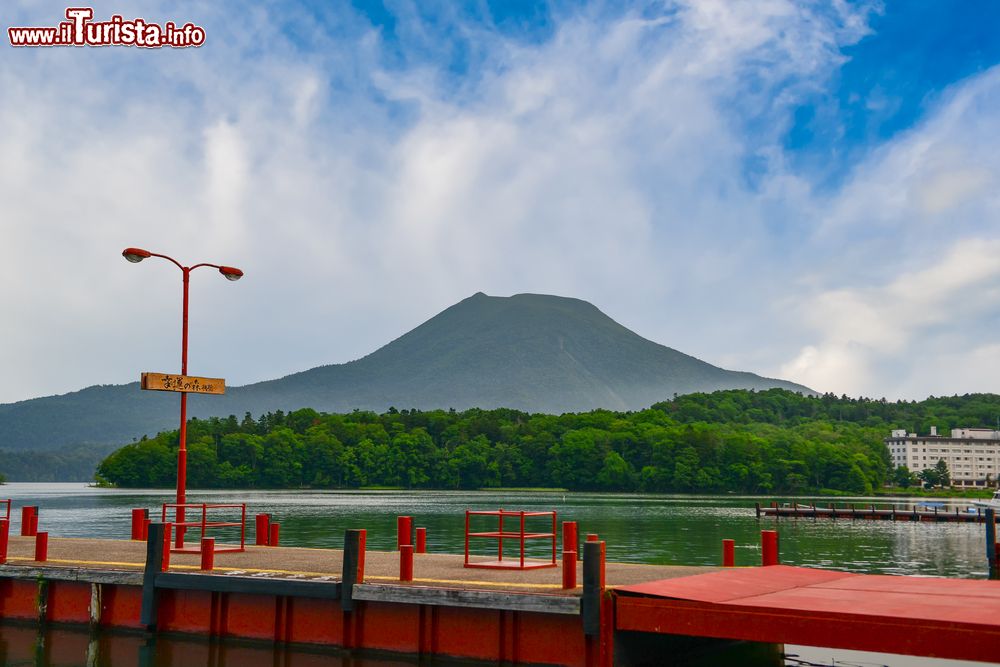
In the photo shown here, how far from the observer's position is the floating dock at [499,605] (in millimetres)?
15031

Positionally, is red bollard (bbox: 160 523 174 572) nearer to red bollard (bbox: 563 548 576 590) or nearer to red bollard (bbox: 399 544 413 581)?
red bollard (bbox: 399 544 413 581)

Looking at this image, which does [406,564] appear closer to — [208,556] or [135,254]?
[208,556]

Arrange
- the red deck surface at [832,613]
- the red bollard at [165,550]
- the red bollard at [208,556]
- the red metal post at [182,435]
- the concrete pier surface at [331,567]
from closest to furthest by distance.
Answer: the red deck surface at [832,613]
the concrete pier surface at [331,567]
the red bollard at [165,550]
the red bollard at [208,556]
the red metal post at [182,435]

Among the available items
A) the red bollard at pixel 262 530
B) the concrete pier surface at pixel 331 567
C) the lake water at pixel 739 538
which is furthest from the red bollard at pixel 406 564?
the red bollard at pixel 262 530

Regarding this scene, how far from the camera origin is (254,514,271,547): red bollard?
97.2 ft

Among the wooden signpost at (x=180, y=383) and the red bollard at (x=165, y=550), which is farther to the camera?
the wooden signpost at (x=180, y=383)

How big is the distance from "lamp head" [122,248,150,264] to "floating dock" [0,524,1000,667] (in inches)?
312

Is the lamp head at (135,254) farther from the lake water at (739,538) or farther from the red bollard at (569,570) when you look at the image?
the red bollard at (569,570)

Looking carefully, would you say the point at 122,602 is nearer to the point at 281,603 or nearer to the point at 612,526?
the point at 281,603

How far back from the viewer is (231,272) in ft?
94.7

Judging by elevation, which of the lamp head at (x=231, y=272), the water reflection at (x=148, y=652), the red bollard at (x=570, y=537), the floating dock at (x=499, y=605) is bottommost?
the water reflection at (x=148, y=652)

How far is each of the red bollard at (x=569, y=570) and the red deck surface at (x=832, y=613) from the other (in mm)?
1419

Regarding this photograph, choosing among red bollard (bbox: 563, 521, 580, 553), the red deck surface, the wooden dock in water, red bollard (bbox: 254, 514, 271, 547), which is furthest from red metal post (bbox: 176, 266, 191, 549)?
the wooden dock in water

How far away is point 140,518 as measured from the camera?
32.3m
